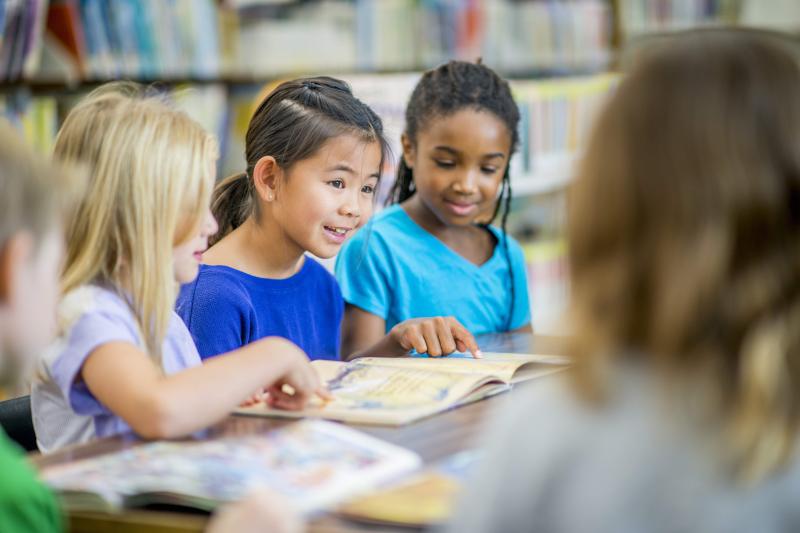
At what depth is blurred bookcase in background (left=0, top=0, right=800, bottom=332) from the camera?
103 inches

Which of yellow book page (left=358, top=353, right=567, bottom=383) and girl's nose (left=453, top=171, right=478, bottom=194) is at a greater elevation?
girl's nose (left=453, top=171, right=478, bottom=194)

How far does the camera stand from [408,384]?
1238 mm

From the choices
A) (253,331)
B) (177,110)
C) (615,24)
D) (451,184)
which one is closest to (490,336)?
(451,184)

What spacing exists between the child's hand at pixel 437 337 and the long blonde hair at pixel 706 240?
0.81 metres

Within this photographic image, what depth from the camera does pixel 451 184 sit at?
6.47ft

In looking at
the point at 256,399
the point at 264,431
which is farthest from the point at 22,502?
the point at 256,399

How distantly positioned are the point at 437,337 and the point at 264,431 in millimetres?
536

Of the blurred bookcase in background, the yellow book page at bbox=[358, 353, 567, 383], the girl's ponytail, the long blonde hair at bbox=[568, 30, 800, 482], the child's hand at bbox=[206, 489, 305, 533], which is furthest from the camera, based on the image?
the blurred bookcase in background

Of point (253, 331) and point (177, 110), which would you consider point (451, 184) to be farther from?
point (177, 110)

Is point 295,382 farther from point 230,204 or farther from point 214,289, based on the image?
point 230,204

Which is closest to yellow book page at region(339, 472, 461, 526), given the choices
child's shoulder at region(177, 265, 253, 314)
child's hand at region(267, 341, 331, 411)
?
child's hand at region(267, 341, 331, 411)

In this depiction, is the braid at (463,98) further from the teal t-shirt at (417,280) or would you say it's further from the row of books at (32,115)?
the row of books at (32,115)

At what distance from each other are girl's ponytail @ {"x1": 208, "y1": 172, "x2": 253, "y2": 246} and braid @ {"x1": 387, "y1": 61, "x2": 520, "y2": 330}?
1.41ft

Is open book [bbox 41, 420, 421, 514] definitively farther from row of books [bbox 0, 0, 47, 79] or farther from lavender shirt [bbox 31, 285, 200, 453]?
row of books [bbox 0, 0, 47, 79]
